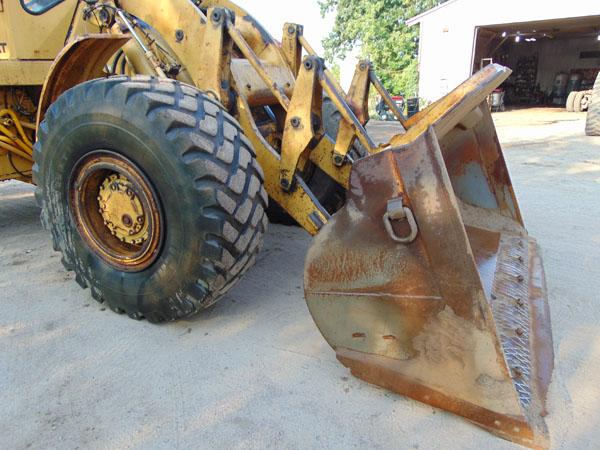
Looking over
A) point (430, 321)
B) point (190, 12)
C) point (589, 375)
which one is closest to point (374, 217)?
point (430, 321)

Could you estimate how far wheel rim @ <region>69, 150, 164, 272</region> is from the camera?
249 cm

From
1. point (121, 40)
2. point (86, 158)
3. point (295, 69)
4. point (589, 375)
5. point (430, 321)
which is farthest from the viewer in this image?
point (295, 69)

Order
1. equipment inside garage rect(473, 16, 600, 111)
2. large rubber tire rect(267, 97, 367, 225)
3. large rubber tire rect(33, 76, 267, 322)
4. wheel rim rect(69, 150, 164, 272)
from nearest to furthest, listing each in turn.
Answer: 1. large rubber tire rect(33, 76, 267, 322)
2. wheel rim rect(69, 150, 164, 272)
3. large rubber tire rect(267, 97, 367, 225)
4. equipment inside garage rect(473, 16, 600, 111)

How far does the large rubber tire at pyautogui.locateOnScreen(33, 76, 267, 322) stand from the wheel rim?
0.16ft

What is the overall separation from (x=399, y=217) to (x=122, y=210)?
5.17ft

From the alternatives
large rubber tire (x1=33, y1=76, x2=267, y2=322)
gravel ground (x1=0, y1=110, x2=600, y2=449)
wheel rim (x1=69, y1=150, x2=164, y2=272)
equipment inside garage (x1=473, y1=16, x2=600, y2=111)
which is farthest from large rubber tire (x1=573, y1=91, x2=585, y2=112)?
wheel rim (x1=69, y1=150, x2=164, y2=272)

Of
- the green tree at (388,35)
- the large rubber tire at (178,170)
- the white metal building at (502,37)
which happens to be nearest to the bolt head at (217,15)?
the large rubber tire at (178,170)

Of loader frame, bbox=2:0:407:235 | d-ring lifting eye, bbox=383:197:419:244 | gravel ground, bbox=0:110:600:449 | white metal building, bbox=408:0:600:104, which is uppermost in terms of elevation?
white metal building, bbox=408:0:600:104

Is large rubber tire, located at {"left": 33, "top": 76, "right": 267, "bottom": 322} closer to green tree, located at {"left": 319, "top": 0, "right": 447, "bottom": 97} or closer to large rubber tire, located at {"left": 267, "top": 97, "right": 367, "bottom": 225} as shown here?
large rubber tire, located at {"left": 267, "top": 97, "right": 367, "bottom": 225}

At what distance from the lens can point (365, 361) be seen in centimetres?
210

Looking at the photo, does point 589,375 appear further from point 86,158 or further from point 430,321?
point 86,158

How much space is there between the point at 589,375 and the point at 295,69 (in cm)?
258

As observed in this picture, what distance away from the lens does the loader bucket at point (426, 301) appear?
5.93 feet

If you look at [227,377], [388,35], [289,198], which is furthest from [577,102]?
[227,377]
